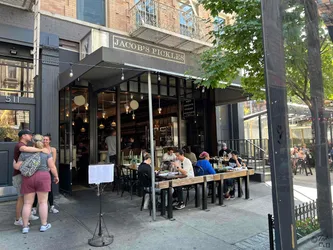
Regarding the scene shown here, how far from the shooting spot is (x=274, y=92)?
2.55m

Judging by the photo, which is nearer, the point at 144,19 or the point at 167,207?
the point at 167,207

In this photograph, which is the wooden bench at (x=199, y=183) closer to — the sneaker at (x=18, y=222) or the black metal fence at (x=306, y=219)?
the black metal fence at (x=306, y=219)

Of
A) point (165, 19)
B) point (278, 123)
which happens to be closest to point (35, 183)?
point (278, 123)

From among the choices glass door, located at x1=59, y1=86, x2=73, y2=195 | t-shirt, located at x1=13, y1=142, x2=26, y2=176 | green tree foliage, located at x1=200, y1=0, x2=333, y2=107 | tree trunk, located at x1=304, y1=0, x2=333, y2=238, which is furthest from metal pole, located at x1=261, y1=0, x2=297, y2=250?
glass door, located at x1=59, y1=86, x2=73, y2=195

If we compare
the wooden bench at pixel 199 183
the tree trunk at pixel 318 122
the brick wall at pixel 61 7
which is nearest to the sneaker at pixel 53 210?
the wooden bench at pixel 199 183

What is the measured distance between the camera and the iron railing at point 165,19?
9573 mm

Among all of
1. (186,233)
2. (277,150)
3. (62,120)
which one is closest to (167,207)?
(186,233)

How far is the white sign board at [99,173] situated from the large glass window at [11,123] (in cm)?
393

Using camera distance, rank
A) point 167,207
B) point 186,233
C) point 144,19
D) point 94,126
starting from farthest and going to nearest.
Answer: point 144,19, point 94,126, point 167,207, point 186,233

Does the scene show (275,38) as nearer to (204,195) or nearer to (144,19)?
(204,195)

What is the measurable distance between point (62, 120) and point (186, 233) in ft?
17.9

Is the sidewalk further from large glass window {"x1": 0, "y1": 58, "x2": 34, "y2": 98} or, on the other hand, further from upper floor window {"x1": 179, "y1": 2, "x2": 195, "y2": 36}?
upper floor window {"x1": 179, "y1": 2, "x2": 195, "y2": 36}

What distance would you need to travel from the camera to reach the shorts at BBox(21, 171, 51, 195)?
14.8 feet

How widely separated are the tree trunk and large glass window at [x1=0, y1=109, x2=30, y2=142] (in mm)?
7026
